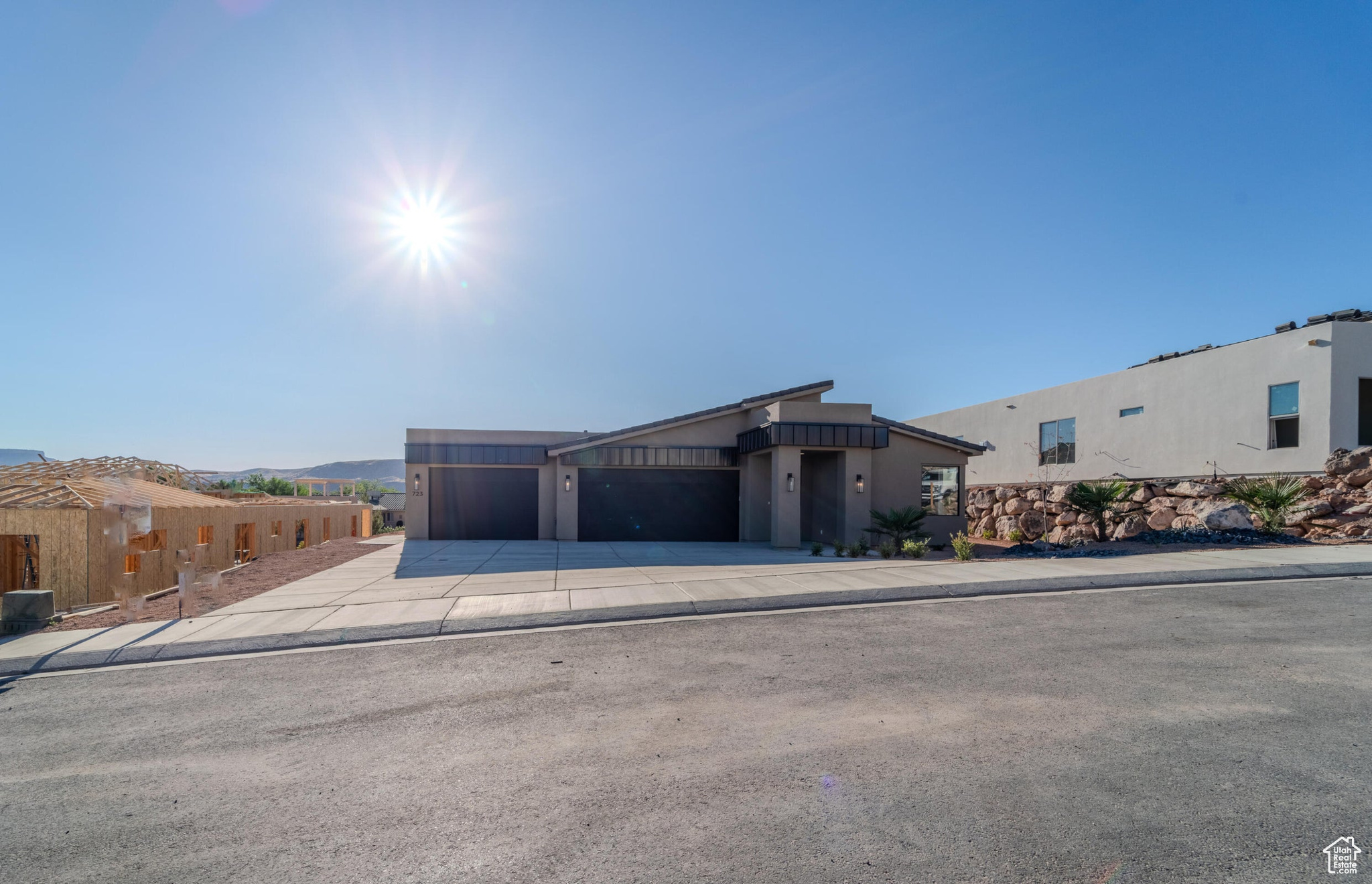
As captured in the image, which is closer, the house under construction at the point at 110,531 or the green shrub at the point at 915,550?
the house under construction at the point at 110,531

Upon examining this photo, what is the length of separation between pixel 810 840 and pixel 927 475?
63.2ft

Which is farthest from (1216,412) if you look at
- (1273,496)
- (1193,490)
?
(1273,496)

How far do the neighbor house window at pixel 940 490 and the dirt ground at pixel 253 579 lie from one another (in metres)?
17.0

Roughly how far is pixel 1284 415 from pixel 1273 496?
3.07m

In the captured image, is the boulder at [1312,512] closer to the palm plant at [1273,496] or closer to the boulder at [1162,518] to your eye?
the palm plant at [1273,496]

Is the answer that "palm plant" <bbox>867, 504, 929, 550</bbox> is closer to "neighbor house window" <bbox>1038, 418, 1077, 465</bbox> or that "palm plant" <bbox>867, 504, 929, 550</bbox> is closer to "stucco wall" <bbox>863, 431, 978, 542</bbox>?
"stucco wall" <bbox>863, 431, 978, 542</bbox>

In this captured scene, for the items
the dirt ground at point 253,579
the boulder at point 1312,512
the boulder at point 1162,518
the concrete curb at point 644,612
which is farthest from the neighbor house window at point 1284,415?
the dirt ground at point 253,579

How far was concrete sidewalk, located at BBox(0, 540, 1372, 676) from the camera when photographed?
8117mm

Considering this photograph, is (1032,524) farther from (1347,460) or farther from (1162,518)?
(1347,460)

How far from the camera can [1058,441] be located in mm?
24281

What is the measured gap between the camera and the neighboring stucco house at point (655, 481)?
69.1 feet

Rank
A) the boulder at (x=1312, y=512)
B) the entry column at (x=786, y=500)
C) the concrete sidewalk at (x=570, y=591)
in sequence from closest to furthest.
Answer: the concrete sidewalk at (x=570, y=591) → the boulder at (x=1312, y=512) → the entry column at (x=786, y=500)

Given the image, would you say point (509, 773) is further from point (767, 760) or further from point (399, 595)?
point (399, 595)

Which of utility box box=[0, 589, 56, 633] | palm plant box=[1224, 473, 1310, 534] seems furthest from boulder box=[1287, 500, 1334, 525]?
utility box box=[0, 589, 56, 633]
